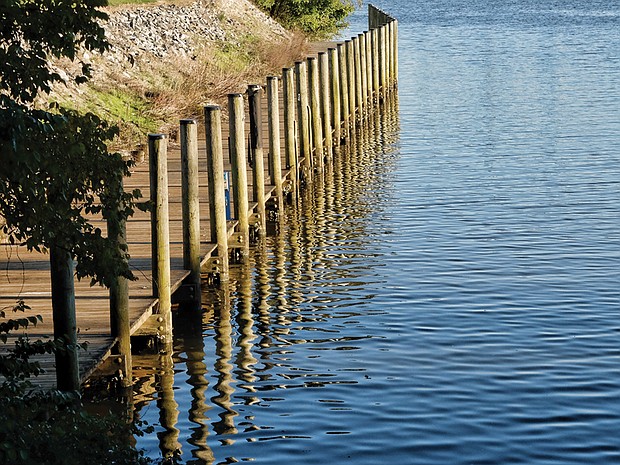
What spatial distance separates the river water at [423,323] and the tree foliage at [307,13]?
2010cm

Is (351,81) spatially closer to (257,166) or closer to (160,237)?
(257,166)

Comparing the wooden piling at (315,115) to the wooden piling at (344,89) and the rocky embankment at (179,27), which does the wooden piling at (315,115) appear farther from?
the wooden piling at (344,89)

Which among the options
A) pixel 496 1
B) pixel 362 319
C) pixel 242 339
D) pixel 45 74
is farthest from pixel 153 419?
pixel 496 1

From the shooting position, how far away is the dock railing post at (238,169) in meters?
18.6

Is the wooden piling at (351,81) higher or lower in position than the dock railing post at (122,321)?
higher

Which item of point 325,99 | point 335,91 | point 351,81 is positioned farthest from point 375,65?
point 325,99

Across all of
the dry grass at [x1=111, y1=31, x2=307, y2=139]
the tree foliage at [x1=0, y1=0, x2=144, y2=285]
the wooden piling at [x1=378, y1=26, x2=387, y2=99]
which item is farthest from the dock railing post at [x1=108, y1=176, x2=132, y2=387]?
the wooden piling at [x1=378, y1=26, x2=387, y2=99]

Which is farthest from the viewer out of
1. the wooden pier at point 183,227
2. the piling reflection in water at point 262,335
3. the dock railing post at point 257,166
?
the dock railing post at point 257,166

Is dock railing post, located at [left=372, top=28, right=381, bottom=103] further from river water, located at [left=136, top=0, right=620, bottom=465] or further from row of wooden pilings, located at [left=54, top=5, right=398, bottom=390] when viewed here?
river water, located at [left=136, top=0, right=620, bottom=465]

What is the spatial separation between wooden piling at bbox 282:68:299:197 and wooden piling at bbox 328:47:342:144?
5836 millimetres

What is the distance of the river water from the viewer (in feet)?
38.1

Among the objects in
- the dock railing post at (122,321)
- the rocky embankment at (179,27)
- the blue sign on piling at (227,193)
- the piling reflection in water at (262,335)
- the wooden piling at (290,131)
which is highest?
the rocky embankment at (179,27)

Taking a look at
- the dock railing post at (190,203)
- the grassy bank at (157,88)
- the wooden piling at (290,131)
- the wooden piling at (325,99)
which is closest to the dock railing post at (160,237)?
the dock railing post at (190,203)

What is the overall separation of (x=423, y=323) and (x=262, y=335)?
1.96m
